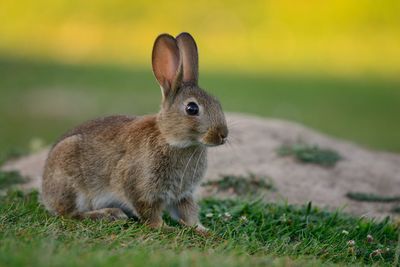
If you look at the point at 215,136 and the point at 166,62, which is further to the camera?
the point at 166,62

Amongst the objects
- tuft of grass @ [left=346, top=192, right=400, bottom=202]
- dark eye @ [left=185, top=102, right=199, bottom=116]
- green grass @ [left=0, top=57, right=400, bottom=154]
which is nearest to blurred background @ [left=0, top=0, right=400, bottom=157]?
green grass @ [left=0, top=57, right=400, bottom=154]

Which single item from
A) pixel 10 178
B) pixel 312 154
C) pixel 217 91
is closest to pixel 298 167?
pixel 312 154

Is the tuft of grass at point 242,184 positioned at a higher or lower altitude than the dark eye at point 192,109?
lower

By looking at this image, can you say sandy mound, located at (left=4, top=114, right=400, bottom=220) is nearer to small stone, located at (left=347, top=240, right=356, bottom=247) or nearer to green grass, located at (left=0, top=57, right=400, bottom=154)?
small stone, located at (left=347, top=240, right=356, bottom=247)

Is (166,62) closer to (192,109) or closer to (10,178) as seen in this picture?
(192,109)

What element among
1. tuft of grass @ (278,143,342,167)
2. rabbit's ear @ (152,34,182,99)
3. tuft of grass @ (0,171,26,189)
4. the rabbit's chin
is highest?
rabbit's ear @ (152,34,182,99)

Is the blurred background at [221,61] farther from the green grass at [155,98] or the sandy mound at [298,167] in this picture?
the sandy mound at [298,167]

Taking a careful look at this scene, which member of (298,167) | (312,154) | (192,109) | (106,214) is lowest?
(106,214)

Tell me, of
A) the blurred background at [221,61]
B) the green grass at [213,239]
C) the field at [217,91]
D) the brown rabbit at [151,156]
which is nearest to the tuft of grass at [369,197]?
the field at [217,91]
